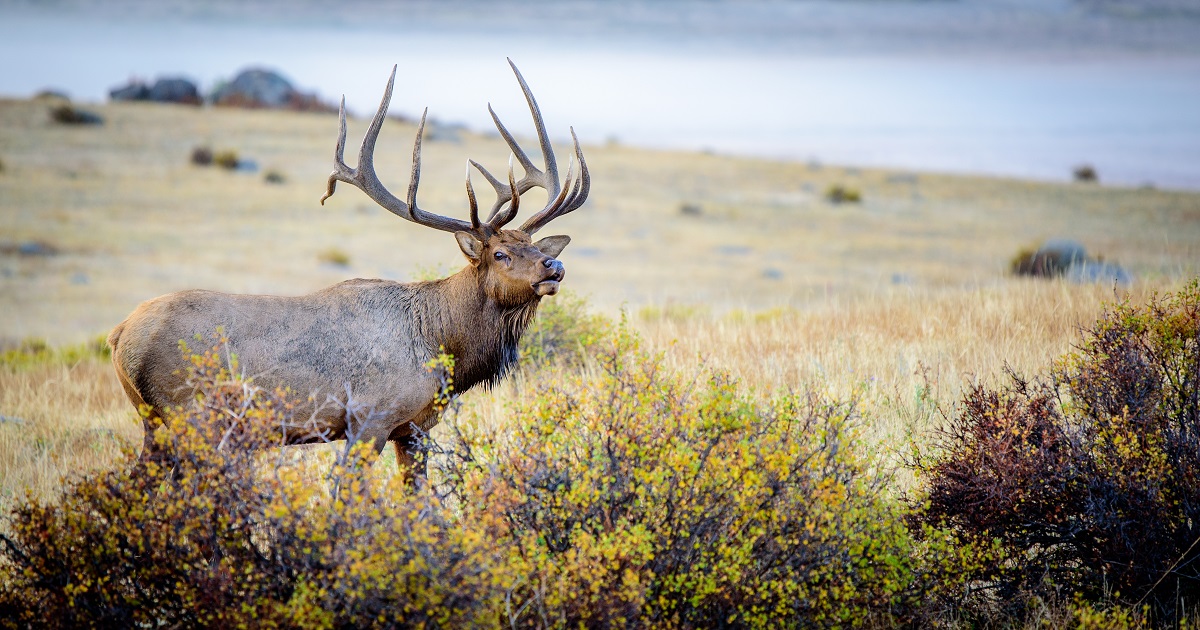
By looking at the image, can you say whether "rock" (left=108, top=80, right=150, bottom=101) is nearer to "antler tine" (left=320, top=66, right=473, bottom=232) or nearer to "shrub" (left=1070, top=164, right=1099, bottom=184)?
"shrub" (left=1070, top=164, right=1099, bottom=184)

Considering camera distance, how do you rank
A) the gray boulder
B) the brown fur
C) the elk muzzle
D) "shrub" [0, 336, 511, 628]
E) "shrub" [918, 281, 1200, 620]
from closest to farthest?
"shrub" [0, 336, 511, 628] → "shrub" [918, 281, 1200, 620] → the brown fur → the elk muzzle → the gray boulder

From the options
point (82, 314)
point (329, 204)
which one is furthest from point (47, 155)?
point (82, 314)

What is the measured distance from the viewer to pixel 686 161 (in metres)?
46.5

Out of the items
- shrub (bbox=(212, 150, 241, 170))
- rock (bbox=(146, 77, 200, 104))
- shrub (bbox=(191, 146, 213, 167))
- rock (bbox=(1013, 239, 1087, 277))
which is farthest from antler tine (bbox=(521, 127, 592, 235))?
rock (bbox=(146, 77, 200, 104))

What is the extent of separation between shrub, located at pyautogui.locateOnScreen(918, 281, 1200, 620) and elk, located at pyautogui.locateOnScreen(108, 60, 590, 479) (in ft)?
9.06

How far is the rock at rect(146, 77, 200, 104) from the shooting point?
55.4 metres

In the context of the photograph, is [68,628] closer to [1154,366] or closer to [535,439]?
[535,439]

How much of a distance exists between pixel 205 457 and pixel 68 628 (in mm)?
898

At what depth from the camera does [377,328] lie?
6.27 m

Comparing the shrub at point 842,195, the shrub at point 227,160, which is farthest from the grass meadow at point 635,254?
the shrub at point 842,195

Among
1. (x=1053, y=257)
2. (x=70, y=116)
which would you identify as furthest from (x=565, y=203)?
(x=70, y=116)

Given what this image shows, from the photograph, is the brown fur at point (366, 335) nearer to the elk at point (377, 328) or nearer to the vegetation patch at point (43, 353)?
the elk at point (377, 328)

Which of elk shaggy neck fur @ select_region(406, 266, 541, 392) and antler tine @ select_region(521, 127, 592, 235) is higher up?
antler tine @ select_region(521, 127, 592, 235)

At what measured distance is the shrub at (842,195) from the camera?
37.1 m
